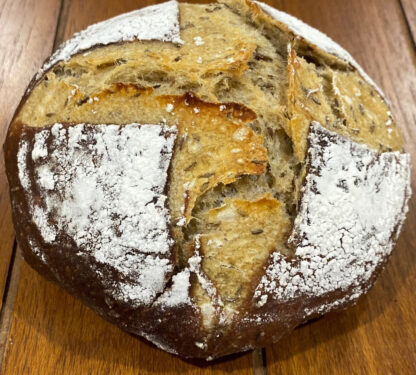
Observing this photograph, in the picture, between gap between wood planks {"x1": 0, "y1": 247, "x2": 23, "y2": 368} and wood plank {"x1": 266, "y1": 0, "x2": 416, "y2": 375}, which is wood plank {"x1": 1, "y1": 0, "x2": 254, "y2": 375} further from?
wood plank {"x1": 266, "y1": 0, "x2": 416, "y2": 375}

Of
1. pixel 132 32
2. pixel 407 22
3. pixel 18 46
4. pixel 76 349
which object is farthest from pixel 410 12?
pixel 76 349

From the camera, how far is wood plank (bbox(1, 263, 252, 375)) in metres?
1.15

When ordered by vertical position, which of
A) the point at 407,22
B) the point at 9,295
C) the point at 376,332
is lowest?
the point at 376,332

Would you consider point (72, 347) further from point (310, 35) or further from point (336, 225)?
point (310, 35)

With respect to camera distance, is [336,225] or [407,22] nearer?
[336,225]

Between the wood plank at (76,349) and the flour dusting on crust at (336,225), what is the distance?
262 millimetres

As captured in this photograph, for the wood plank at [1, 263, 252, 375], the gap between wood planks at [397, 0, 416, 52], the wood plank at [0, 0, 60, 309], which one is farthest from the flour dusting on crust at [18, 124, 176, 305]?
the gap between wood planks at [397, 0, 416, 52]

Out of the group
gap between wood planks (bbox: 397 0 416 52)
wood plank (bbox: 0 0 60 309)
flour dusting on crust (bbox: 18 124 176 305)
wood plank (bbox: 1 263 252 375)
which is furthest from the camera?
gap between wood planks (bbox: 397 0 416 52)

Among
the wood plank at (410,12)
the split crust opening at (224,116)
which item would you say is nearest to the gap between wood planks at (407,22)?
the wood plank at (410,12)

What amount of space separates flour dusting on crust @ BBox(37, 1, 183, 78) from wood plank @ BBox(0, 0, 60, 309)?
12.0 inches

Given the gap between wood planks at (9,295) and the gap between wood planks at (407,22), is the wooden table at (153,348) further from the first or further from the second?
the gap between wood planks at (407,22)

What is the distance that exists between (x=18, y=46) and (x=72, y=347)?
933 millimetres

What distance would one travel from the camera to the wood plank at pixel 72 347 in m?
1.15

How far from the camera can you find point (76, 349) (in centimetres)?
116
